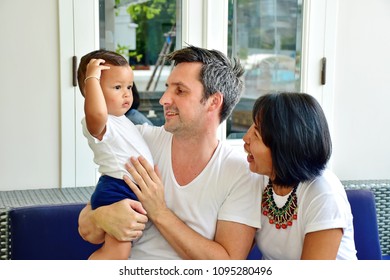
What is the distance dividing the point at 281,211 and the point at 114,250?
1.44ft

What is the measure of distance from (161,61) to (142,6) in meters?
0.28

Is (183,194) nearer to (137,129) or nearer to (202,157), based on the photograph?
(202,157)

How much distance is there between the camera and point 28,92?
273 centimetres

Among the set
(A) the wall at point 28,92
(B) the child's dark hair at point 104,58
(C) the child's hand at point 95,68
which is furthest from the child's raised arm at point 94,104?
(A) the wall at point 28,92

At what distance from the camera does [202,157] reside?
1.69m

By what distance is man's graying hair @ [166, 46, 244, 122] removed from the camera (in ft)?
5.42

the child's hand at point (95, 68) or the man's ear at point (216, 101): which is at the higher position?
the child's hand at point (95, 68)

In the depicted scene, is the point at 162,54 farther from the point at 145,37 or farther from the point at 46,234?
the point at 46,234

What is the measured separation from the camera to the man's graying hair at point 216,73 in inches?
65.0

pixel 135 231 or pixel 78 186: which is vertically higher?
pixel 135 231

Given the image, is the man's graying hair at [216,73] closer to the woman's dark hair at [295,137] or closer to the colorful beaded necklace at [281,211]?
the woman's dark hair at [295,137]

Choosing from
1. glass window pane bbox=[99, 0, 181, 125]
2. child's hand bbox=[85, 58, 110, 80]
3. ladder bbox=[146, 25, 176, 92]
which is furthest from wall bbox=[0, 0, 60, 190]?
child's hand bbox=[85, 58, 110, 80]

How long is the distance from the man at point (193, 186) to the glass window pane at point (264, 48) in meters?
1.48
